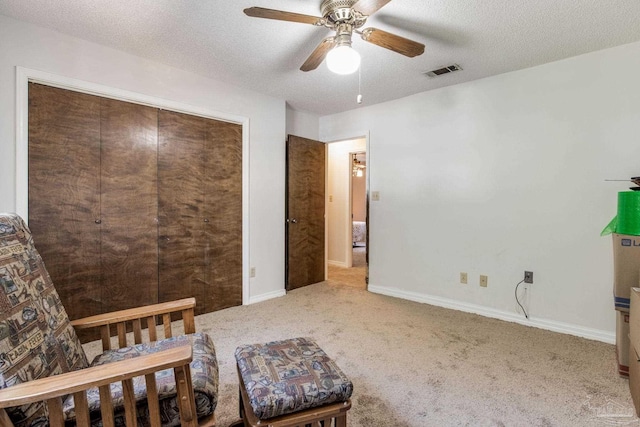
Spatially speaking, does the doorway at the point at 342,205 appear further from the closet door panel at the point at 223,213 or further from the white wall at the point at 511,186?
the closet door panel at the point at 223,213

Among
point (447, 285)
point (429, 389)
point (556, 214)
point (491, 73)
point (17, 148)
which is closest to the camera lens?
point (429, 389)

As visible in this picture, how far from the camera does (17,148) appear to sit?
6.87 ft

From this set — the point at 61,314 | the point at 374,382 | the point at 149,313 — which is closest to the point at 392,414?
the point at 374,382

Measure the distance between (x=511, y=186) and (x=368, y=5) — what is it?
218cm

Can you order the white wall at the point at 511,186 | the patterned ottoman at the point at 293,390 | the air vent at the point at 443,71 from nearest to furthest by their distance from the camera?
the patterned ottoman at the point at 293,390 → the white wall at the point at 511,186 → the air vent at the point at 443,71

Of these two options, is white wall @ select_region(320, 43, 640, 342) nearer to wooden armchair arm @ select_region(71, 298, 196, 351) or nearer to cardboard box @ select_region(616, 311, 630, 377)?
cardboard box @ select_region(616, 311, 630, 377)

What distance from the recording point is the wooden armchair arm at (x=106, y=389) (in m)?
0.91

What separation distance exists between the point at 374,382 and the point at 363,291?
1987 millimetres

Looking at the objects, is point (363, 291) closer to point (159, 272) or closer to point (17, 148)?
point (159, 272)

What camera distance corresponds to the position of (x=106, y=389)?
98 centimetres

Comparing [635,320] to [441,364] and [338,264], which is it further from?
[338,264]

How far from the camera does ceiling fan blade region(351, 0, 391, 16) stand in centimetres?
151

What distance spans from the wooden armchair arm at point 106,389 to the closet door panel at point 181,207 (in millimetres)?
1971

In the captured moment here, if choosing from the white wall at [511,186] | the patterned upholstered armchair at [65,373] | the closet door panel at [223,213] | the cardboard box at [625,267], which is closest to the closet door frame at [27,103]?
the closet door panel at [223,213]
